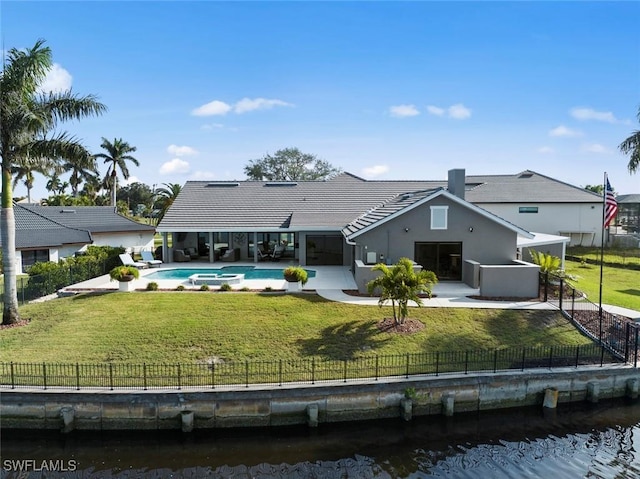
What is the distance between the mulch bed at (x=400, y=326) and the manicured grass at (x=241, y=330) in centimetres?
25

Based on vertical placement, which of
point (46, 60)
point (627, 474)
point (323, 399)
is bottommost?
point (627, 474)

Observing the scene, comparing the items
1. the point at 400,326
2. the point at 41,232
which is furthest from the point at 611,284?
the point at 41,232

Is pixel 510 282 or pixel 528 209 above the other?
pixel 528 209

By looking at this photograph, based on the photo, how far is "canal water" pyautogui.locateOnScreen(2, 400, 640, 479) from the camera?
34.2ft

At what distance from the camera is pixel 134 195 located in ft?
341

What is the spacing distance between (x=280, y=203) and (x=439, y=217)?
14411 millimetres

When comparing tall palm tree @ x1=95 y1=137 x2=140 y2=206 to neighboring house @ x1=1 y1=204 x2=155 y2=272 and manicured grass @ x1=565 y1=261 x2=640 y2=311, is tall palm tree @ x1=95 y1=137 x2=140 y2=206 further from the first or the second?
manicured grass @ x1=565 y1=261 x2=640 y2=311

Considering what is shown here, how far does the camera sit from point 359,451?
36.9 feet

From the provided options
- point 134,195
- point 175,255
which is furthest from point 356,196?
point 134,195

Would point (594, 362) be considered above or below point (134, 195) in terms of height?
below

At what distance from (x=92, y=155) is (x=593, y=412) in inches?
791

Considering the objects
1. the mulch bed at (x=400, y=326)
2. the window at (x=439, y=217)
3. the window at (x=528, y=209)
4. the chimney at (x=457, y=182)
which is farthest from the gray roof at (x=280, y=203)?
the mulch bed at (x=400, y=326)

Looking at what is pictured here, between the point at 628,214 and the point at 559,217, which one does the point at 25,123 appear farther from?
the point at 628,214

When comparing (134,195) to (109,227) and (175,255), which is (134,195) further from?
(175,255)
